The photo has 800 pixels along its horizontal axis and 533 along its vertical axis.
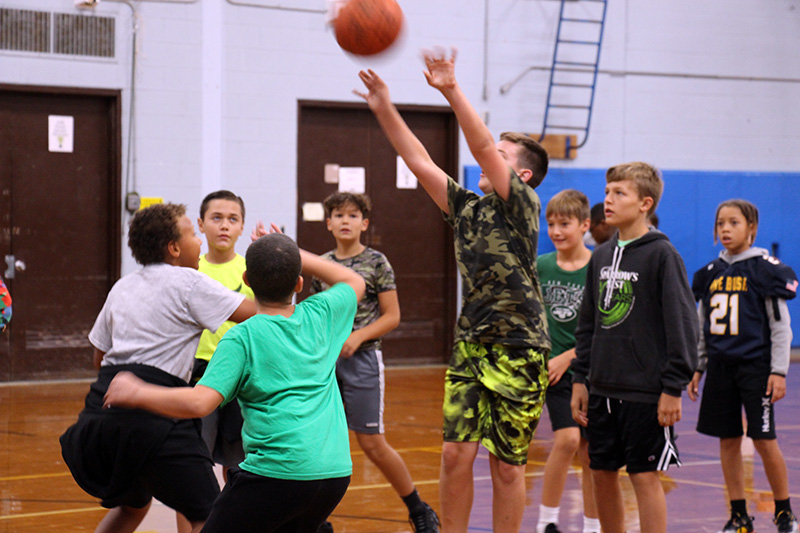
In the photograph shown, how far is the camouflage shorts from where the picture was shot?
3.96 meters

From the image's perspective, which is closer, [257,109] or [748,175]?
[257,109]

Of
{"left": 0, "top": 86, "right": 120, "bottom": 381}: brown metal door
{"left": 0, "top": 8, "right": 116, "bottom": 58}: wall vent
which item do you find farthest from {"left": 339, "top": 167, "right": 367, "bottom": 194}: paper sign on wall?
{"left": 0, "top": 8, "right": 116, "bottom": 58}: wall vent

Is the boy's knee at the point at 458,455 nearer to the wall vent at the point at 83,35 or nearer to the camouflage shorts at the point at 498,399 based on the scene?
the camouflage shorts at the point at 498,399

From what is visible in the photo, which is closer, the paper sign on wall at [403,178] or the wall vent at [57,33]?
the wall vent at [57,33]

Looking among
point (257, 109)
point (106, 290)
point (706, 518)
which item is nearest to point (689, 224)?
point (257, 109)

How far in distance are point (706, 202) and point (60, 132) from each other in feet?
24.8

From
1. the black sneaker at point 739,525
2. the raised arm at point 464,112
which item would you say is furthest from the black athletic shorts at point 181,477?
the black sneaker at point 739,525

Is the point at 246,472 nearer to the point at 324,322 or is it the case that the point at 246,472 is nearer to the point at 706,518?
the point at 324,322

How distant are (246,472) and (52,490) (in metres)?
3.26

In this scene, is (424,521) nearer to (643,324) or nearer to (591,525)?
(591,525)

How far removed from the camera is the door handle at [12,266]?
1044 cm

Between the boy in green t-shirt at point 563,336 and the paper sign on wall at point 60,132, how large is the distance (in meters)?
6.59

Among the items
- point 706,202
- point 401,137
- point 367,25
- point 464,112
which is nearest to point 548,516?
point 401,137

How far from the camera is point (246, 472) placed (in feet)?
10.1
